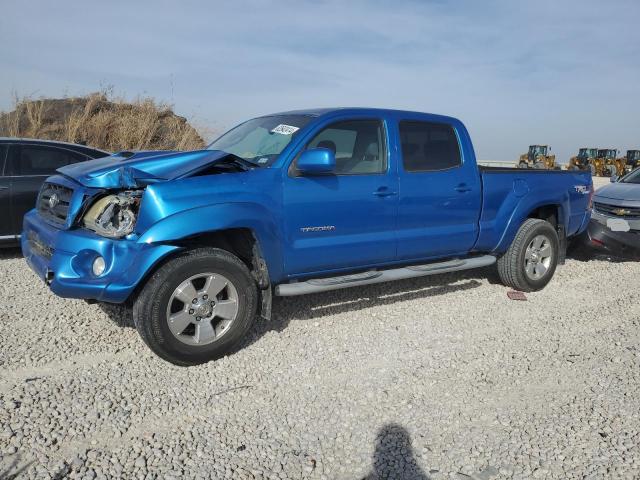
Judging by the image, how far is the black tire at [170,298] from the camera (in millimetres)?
3668

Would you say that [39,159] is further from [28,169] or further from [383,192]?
[383,192]

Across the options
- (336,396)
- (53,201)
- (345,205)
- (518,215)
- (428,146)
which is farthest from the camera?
(518,215)

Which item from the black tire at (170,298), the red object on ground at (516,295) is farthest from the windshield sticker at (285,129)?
the red object on ground at (516,295)

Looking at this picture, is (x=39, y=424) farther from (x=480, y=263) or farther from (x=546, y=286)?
(x=546, y=286)

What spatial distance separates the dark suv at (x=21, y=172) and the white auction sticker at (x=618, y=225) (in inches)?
288

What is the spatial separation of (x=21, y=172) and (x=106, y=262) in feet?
13.0

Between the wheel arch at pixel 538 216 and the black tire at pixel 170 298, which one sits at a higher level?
the wheel arch at pixel 538 216

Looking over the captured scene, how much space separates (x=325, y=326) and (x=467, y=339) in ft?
3.98

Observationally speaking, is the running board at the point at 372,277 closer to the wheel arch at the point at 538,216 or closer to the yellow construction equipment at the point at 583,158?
the wheel arch at the point at 538,216

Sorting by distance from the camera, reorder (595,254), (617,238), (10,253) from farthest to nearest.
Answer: (595,254) < (617,238) < (10,253)

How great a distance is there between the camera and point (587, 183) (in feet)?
21.9

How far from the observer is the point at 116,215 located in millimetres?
3855

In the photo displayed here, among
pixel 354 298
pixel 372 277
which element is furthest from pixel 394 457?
pixel 354 298

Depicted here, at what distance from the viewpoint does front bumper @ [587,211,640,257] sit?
7312 mm
